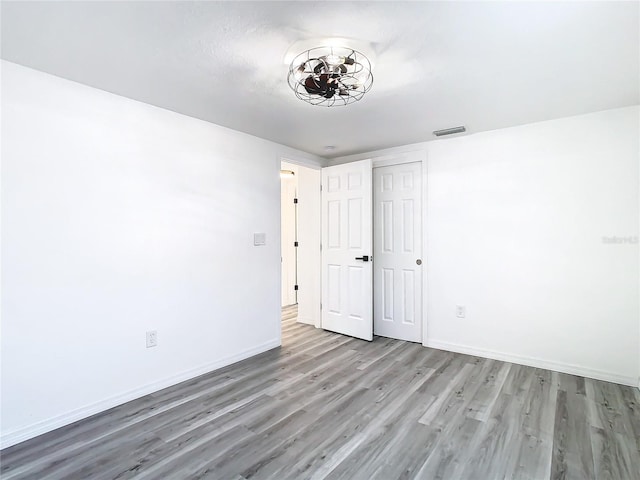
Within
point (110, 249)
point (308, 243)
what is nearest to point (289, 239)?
point (308, 243)

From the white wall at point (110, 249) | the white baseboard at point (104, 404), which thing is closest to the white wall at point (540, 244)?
the white wall at point (110, 249)

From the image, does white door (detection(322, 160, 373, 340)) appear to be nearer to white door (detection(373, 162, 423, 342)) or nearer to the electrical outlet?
white door (detection(373, 162, 423, 342))

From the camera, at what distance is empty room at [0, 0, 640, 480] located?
5.79ft

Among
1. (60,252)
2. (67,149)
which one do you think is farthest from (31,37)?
(60,252)

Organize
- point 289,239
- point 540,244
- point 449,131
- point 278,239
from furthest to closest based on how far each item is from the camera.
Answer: point 289,239 → point 278,239 → point 449,131 → point 540,244

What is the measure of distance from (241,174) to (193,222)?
2.43ft

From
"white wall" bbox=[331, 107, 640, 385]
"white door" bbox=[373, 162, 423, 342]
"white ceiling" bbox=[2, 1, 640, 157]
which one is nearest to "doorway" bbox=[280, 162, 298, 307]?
"white door" bbox=[373, 162, 423, 342]

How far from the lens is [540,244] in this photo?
3100 mm

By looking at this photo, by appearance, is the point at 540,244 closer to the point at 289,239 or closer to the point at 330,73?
the point at 330,73

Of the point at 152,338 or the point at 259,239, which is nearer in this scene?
the point at 152,338

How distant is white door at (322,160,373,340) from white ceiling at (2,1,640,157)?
1.30 meters

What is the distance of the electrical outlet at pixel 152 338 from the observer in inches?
104

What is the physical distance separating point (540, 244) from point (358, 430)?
2366mm

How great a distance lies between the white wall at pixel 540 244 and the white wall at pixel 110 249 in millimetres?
2129
